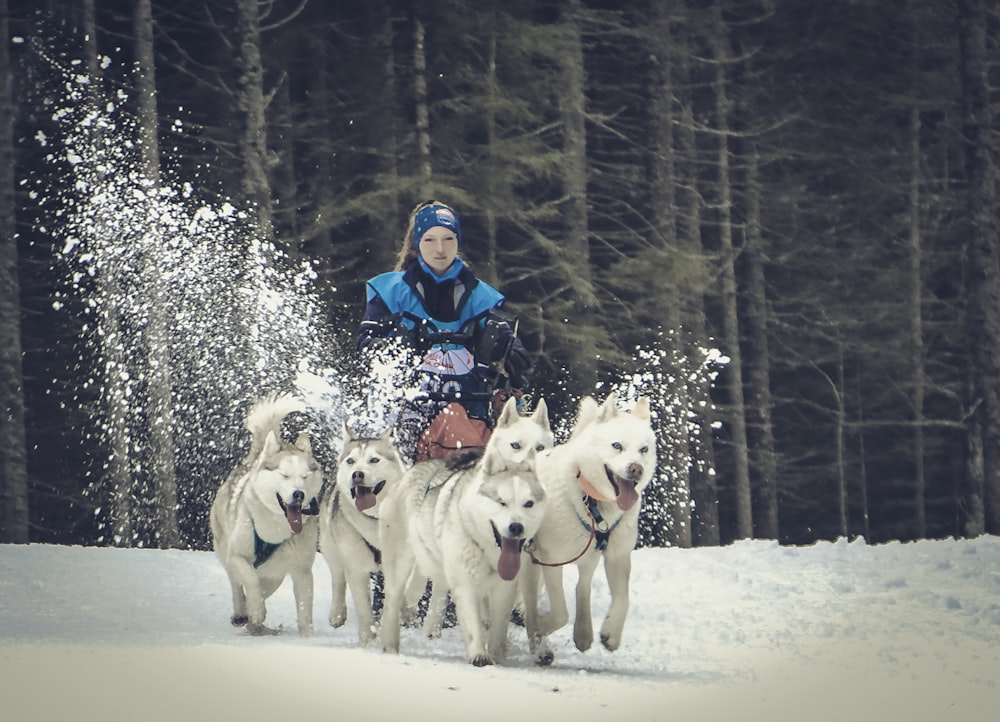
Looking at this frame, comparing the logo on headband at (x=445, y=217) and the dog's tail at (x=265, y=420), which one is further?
the dog's tail at (x=265, y=420)

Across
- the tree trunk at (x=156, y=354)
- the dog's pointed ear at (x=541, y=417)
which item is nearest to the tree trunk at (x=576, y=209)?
the tree trunk at (x=156, y=354)

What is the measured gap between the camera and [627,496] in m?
6.77

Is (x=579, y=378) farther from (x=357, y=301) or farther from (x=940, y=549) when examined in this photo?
(x=940, y=549)

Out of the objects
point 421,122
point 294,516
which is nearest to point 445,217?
point 294,516

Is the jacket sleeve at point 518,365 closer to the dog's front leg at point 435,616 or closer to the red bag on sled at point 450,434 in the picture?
the red bag on sled at point 450,434

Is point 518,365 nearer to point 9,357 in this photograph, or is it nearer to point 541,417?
point 541,417

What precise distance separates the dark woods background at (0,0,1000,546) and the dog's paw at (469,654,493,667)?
8.54 metres

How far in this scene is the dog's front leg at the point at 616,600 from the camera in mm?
6953

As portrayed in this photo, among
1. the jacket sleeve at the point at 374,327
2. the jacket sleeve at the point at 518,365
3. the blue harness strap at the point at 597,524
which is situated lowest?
the blue harness strap at the point at 597,524

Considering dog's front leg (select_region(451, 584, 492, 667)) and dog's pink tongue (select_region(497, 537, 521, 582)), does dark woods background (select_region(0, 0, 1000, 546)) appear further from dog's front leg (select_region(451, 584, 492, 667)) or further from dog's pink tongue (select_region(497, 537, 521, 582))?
dog's pink tongue (select_region(497, 537, 521, 582))

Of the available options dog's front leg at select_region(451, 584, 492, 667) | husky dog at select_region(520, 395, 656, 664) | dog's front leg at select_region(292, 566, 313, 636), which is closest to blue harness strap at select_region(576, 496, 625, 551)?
husky dog at select_region(520, 395, 656, 664)

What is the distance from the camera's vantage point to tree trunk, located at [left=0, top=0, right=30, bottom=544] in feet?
50.4

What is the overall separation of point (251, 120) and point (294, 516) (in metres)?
8.94

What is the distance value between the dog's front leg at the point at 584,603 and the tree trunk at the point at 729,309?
12745mm
